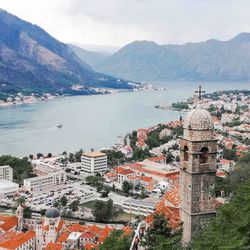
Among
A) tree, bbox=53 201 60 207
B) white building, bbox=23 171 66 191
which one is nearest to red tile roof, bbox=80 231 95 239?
tree, bbox=53 201 60 207

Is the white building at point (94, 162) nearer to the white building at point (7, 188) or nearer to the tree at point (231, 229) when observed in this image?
the white building at point (7, 188)

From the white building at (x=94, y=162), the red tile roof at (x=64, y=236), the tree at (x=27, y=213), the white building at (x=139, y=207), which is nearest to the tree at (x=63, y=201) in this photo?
the tree at (x=27, y=213)

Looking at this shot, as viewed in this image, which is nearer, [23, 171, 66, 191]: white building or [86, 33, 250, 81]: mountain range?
[23, 171, 66, 191]: white building

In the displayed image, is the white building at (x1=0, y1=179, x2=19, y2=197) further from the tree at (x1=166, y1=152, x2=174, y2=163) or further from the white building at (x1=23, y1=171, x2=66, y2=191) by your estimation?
the tree at (x1=166, y1=152, x2=174, y2=163)

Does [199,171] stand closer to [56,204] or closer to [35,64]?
[56,204]

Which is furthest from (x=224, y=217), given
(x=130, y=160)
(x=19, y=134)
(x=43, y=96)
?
(x=43, y=96)

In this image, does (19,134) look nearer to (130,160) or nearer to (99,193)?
(130,160)
